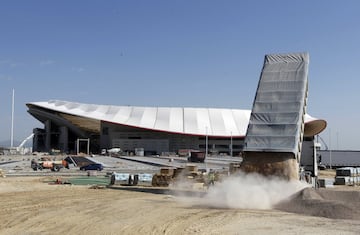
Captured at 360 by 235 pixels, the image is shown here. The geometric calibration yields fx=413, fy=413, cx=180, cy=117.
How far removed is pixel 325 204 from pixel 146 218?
7.75m

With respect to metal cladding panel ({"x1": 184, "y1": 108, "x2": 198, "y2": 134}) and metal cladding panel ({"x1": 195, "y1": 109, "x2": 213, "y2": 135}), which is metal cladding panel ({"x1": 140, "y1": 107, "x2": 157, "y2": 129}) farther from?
metal cladding panel ({"x1": 195, "y1": 109, "x2": 213, "y2": 135})

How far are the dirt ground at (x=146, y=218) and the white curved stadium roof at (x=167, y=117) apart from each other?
8533cm

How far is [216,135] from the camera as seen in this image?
11162 centimetres

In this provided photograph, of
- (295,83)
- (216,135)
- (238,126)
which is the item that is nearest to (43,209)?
(295,83)

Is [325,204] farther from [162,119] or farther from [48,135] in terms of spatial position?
[48,135]

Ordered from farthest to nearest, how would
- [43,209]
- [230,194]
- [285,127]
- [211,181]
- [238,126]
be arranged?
[238,126]
[211,181]
[285,127]
[230,194]
[43,209]

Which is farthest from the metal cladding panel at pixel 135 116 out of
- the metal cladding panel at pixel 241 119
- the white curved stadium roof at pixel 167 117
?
the metal cladding panel at pixel 241 119

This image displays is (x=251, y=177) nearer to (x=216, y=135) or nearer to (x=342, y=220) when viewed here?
(x=342, y=220)

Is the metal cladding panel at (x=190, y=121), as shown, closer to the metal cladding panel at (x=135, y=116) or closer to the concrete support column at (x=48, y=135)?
the metal cladding panel at (x=135, y=116)

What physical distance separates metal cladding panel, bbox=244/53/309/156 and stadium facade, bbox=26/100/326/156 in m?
81.6

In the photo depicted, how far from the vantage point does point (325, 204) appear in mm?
17828

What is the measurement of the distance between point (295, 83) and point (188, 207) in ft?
32.1

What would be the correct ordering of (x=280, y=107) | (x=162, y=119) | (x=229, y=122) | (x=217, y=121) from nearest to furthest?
(x=280, y=107) < (x=162, y=119) < (x=217, y=121) < (x=229, y=122)

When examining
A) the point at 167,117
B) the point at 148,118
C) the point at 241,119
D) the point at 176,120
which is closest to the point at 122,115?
the point at 148,118
